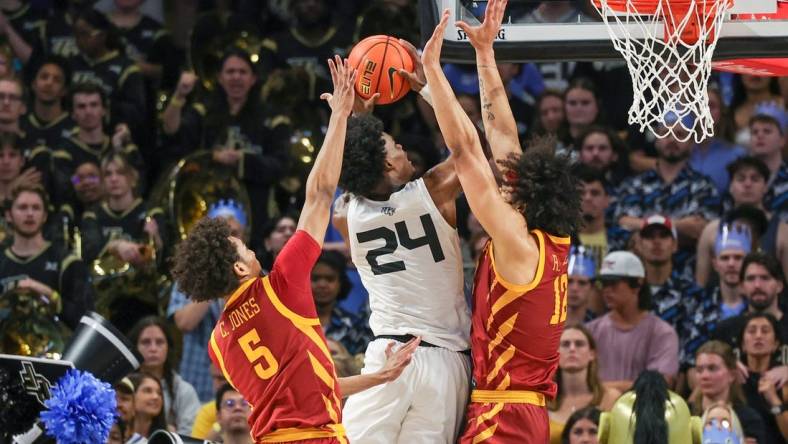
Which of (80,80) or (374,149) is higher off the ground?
(80,80)

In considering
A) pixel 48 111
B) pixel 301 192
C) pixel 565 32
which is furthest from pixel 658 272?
pixel 48 111

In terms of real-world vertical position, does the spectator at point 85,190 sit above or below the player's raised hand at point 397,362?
above

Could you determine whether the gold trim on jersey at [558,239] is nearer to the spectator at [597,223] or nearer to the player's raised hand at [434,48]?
the player's raised hand at [434,48]

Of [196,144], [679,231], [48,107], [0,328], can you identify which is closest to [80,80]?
[48,107]

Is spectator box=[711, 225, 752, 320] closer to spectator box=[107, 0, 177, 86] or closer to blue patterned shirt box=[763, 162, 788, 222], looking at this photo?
blue patterned shirt box=[763, 162, 788, 222]

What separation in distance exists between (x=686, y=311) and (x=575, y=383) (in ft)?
4.23

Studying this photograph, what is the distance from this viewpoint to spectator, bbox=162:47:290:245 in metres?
12.4

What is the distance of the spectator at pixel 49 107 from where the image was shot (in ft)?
43.1

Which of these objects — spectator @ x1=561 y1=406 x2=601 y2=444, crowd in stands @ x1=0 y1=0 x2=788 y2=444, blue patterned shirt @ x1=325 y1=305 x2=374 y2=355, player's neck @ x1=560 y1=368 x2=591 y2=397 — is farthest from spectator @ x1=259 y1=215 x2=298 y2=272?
spectator @ x1=561 y1=406 x2=601 y2=444

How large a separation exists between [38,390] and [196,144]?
555 cm

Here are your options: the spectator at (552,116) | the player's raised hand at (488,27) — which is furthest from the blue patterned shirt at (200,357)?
the player's raised hand at (488,27)

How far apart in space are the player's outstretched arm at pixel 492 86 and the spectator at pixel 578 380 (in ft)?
7.79

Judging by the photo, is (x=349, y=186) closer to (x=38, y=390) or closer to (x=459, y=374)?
(x=459, y=374)

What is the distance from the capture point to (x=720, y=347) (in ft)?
32.4
